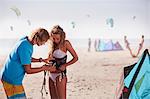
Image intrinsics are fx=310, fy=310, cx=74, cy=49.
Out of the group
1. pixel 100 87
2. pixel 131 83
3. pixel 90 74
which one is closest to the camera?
pixel 131 83

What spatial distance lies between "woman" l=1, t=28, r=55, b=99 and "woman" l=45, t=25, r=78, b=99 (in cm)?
34

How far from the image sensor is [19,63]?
2.41 m

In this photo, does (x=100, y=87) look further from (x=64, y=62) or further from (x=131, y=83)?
(x=131, y=83)

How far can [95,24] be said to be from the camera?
444 inches

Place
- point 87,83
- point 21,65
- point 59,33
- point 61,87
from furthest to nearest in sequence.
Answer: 1. point 87,83
2. point 61,87
3. point 59,33
4. point 21,65

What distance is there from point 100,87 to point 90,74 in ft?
4.09

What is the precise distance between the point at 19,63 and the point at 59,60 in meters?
0.51

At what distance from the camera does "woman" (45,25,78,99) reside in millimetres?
2805

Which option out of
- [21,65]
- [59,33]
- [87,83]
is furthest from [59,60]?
[87,83]

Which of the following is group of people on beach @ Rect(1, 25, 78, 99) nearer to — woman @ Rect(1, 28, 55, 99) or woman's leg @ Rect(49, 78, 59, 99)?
woman @ Rect(1, 28, 55, 99)

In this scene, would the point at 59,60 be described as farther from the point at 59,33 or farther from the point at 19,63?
the point at 19,63

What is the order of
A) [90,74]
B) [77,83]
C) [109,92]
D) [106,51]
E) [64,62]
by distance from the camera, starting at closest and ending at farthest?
[64,62] → [109,92] → [77,83] → [90,74] → [106,51]

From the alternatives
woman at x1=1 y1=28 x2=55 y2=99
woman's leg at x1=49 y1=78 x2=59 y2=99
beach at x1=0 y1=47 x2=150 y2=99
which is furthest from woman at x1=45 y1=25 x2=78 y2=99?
beach at x1=0 y1=47 x2=150 y2=99

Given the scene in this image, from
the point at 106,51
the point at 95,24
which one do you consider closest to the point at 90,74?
the point at 106,51
